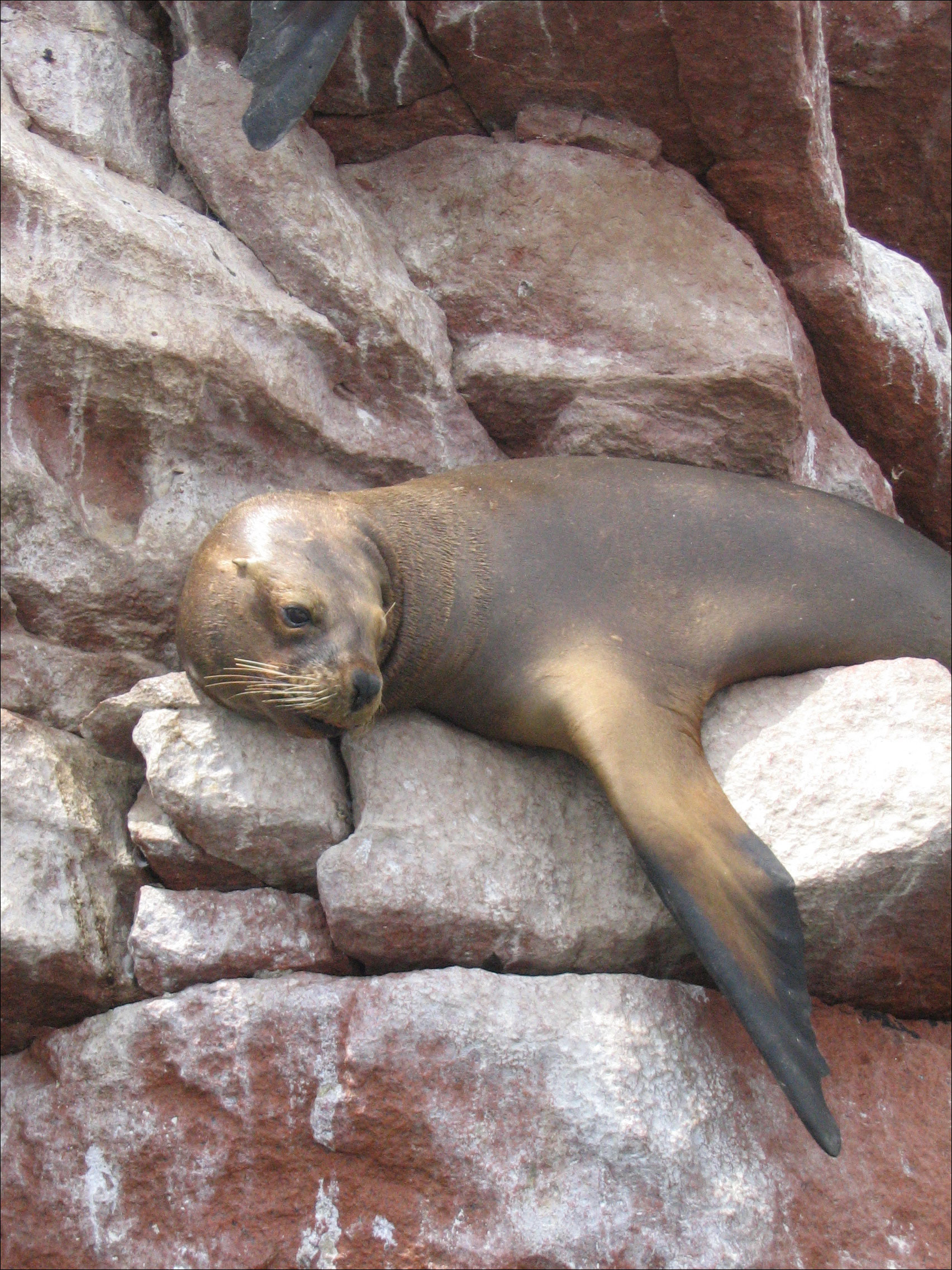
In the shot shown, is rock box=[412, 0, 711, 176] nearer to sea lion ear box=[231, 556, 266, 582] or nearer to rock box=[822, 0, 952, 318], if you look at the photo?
rock box=[822, 0, 952, 318]

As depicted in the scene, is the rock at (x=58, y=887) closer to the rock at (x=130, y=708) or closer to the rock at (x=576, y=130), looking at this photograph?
the rock at (x=130, y=708)

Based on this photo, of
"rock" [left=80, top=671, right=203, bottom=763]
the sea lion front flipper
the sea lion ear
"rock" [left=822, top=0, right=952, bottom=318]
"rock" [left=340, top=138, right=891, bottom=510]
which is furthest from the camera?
"rock" [left=822, top=0, right=952, bottom=318]

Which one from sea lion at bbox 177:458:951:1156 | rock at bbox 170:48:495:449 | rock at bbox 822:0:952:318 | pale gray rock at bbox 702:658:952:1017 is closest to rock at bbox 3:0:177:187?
rock at bbox 170:48:495:449

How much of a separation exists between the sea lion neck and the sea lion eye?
0.45 meters

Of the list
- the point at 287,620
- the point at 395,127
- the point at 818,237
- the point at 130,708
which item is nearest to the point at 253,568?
the point at 287,620

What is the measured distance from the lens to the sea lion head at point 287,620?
325 cm

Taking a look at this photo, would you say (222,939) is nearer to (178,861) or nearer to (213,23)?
(178,861)

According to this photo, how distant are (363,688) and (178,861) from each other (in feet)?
2.34

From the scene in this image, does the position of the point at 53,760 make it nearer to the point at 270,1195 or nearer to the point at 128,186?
the point at 270,1195

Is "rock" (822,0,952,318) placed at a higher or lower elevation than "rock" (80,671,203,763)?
higher

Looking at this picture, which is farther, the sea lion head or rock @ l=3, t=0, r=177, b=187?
rock @ l=3, t=0, r=177, b=187

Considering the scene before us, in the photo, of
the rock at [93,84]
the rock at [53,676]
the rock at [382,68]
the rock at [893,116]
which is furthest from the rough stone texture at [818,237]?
the rock at [53,676]

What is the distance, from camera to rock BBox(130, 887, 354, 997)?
10.6 ft

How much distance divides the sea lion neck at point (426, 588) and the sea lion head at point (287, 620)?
13 centimetres
